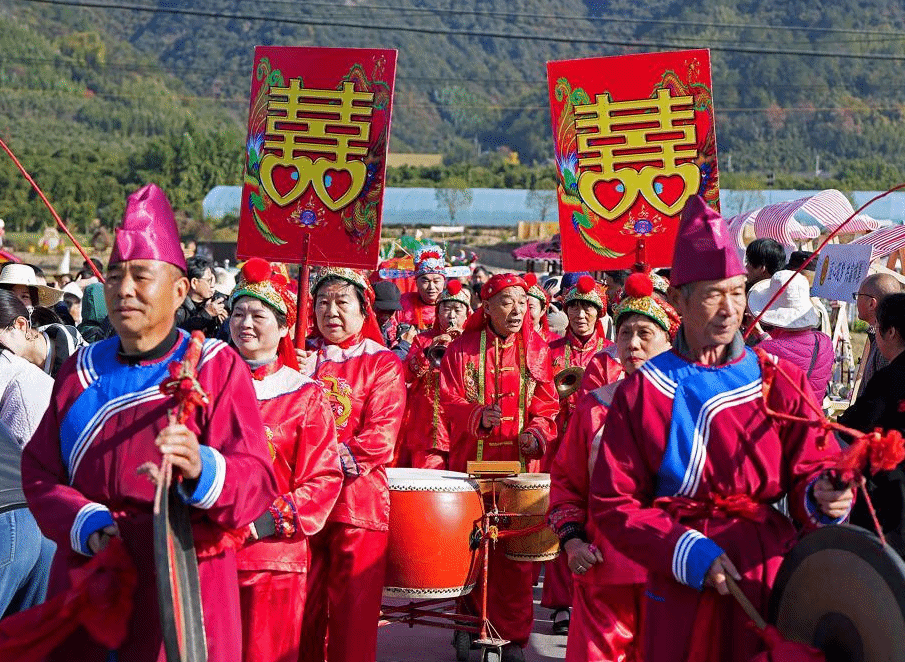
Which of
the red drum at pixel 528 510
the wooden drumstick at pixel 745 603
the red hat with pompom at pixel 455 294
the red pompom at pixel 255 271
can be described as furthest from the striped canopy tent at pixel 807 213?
the wooden drumstick at pixel 745 603

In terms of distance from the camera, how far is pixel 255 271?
5012 millimetres

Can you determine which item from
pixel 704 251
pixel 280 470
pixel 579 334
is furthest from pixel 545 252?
pixel 704 251

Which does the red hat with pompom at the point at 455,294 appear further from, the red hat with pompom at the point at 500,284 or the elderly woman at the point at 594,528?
the elderly woman at the point at 594,528

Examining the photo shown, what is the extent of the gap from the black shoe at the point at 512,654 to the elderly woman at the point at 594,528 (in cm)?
184

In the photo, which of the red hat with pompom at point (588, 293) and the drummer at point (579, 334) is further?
the red hat with pompom at point (588, 293)

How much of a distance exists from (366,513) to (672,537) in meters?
2.38

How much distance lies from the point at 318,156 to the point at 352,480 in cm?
167

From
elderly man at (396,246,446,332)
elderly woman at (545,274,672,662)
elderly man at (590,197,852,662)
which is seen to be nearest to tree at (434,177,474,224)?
elderly man at (396,246,446,332)

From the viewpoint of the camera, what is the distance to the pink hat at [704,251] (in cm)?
349

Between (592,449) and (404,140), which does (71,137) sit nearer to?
(404,140)

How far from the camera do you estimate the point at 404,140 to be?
136 m

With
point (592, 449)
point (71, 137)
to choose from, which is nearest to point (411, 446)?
point (592, 449)

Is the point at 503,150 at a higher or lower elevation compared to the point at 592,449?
higher

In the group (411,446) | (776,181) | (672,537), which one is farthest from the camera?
(776,181)
